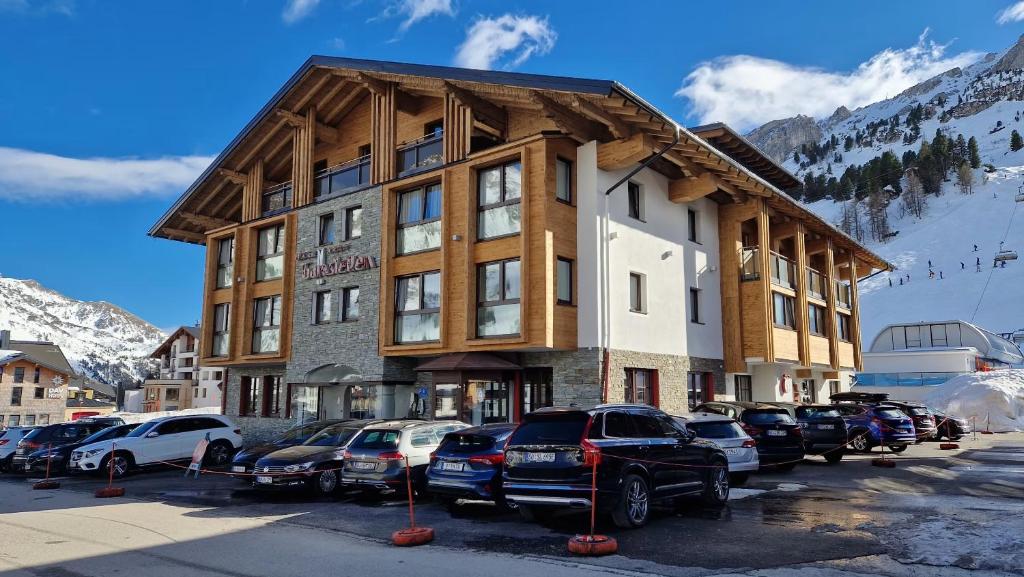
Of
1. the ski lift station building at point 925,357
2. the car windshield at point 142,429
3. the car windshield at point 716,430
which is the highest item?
the ski lift station building at point 925,357

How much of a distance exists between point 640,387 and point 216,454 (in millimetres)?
13082

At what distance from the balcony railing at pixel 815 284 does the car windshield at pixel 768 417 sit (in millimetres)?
13456

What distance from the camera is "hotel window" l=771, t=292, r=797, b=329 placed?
25717 mm

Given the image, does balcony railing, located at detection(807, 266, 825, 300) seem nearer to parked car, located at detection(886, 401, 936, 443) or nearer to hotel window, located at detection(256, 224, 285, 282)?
parked car, located at detection(886, 401, 936, 443)

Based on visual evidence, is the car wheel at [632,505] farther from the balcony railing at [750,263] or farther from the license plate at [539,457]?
the balcony railing at [750,263]

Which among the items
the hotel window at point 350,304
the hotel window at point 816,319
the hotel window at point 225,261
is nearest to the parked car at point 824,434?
the hotel window at point 816,319

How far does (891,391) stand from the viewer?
147 ft

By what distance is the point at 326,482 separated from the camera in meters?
14.7

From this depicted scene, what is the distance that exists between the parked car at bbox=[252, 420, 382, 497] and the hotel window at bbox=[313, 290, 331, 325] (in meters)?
10.9

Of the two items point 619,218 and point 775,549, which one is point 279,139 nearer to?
point 619,218

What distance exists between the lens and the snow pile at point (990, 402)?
3419cm

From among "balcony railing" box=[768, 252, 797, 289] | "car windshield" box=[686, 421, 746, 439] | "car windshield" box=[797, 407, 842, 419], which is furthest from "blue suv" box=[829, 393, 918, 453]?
"car windshield" box=[686, 421, 746, 439]

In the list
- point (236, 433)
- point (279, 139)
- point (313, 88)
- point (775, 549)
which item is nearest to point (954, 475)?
point (775, 549)

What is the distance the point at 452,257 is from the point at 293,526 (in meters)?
11.4
